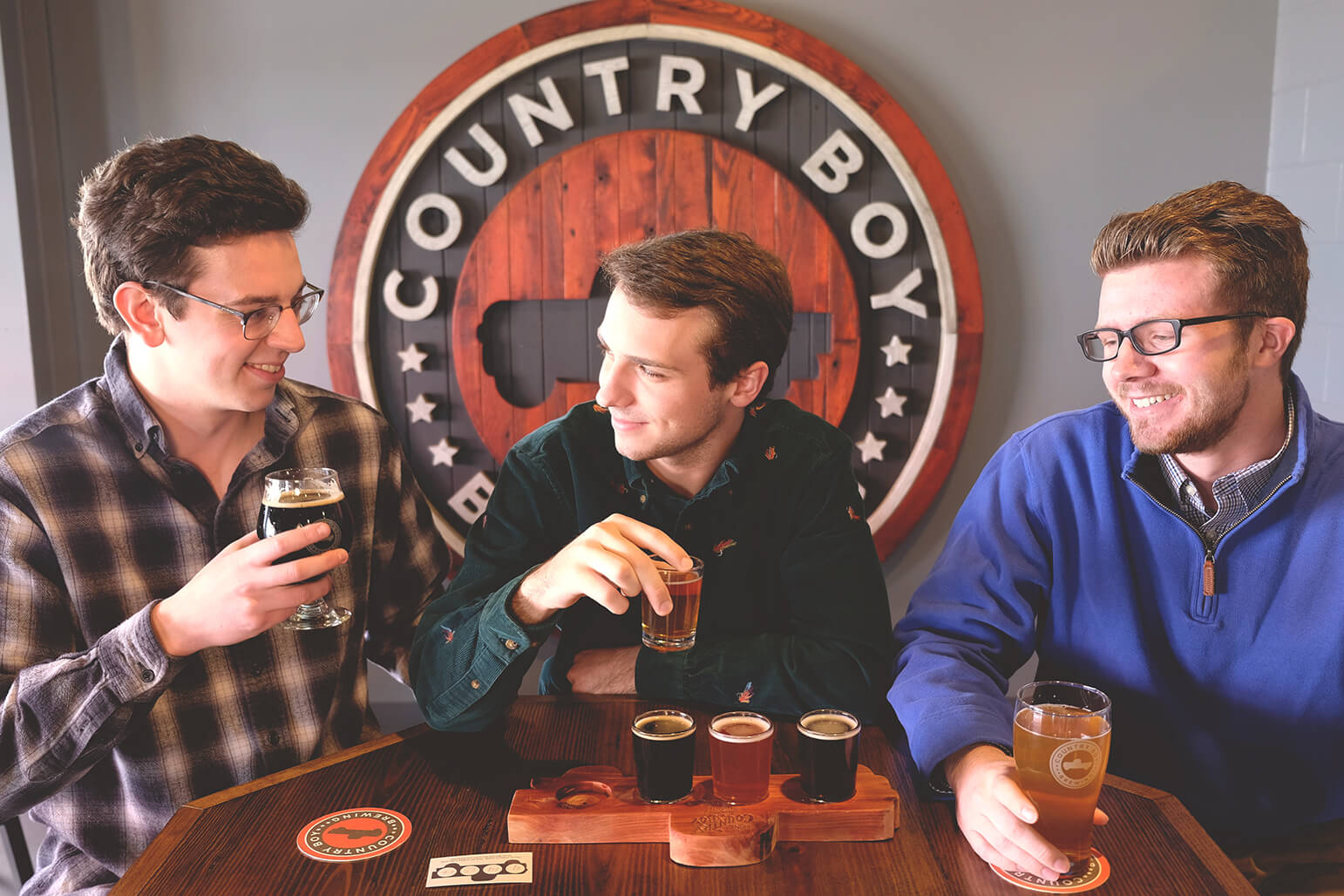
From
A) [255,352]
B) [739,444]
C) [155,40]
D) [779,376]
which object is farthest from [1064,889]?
[155,40]

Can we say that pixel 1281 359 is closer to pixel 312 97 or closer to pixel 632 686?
pixel 632 686

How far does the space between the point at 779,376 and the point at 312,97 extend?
5.56ft

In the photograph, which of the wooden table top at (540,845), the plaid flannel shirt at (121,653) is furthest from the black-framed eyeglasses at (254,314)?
the wooden table top at (540,845)

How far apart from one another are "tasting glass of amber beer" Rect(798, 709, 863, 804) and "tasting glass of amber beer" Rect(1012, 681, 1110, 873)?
8.1 inches

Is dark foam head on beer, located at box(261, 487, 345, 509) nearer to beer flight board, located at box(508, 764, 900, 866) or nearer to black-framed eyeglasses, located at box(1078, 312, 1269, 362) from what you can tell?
beer flight board, located at box(508, 764, 900, 866)

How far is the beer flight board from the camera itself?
3.96 ft

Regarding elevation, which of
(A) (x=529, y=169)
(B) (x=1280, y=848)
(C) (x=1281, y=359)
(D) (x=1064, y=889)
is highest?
(A) (x=529, y=169)

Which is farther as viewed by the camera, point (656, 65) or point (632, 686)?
point (656, 65)

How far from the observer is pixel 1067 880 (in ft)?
3.85

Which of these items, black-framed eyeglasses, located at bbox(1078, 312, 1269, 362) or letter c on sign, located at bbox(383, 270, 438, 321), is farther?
letter c on sign, located at bbox(383, 270, 438, 321)

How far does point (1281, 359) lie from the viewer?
5.71 ft

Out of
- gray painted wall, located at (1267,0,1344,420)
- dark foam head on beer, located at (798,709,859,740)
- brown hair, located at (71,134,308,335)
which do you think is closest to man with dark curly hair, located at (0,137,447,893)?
brown hair, located at (71,134,308,335)

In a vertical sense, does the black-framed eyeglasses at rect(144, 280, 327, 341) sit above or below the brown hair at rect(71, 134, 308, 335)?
below

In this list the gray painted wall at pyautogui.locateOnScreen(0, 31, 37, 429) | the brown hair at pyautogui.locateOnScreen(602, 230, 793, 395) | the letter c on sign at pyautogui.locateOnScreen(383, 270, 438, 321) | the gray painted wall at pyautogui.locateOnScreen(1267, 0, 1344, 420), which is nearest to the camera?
the brown hair at pyautogui.locateOnScreen(602, 230, 793, 395)
